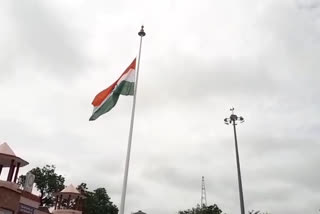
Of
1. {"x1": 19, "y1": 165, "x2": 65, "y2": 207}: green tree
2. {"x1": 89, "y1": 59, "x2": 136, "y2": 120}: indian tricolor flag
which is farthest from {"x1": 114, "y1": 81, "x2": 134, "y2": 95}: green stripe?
{"x1": 19, "y1": 165, "x2": 65, "y2": 207}: green tree

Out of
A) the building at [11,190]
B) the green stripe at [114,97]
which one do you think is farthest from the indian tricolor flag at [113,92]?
the building at [11,190]

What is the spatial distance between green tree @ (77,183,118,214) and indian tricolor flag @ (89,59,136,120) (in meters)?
52.0

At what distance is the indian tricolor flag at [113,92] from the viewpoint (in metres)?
16.9

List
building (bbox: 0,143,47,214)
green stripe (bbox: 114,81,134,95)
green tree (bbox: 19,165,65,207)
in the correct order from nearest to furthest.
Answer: green stripe (bbox: 114,81,134,95), building (bbox: 0,143,47,214), green tree (bbox: 19,165,65,207)

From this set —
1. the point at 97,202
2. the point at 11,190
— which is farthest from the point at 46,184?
the point at 11,190

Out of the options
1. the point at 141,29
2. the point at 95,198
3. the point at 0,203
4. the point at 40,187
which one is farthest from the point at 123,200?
the point at 95,198

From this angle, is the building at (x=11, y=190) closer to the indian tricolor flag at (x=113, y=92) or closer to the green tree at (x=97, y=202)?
the indian tricolor flag at (x=113, y=92)

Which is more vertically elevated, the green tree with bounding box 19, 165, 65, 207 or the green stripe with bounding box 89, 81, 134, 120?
the green tree with bounding box 19, 165, 65, 207

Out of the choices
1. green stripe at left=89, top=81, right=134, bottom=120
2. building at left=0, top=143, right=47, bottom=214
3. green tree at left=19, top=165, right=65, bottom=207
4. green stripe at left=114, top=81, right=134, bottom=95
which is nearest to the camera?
green stripe at left=89, top=81, right=134, bottom=120

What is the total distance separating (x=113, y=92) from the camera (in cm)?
1723

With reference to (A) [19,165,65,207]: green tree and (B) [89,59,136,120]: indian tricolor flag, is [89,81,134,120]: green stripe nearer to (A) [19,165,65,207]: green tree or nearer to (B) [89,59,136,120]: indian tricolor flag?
(B) [89,59,136,120]: indian tricolor flag

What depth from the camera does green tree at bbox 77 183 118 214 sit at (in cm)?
6669

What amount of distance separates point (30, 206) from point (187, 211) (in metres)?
50.0

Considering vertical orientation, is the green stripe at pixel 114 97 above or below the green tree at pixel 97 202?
below
